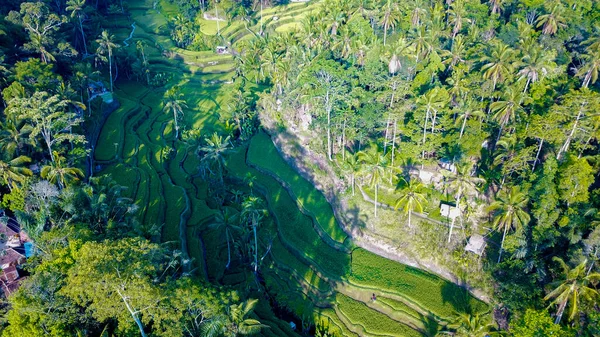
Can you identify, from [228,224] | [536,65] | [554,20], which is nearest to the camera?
[228,224]

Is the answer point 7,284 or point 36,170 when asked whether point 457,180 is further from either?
point 36,170

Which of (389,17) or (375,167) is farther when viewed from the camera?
(389,17)

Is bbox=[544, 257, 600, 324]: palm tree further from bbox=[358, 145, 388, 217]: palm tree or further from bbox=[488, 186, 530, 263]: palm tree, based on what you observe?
bbox=[358, 145, 388, 217]: palm tree

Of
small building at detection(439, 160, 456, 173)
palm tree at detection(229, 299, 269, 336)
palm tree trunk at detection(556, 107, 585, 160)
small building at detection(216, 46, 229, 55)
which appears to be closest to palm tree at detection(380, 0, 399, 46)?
small building at detection(439, 160, 456, 173)

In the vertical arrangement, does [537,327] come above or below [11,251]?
below

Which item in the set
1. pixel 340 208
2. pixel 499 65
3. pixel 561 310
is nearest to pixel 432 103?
pixel 499 65

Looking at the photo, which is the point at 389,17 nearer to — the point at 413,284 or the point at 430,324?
the point at 413,284

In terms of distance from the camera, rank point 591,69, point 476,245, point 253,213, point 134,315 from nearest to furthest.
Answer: point 134,315
point 476,245
point 253,213
point 591,69

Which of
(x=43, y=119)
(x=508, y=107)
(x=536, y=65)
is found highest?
(x=536, y=65)

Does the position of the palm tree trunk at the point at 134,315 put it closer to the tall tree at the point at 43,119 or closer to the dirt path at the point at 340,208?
the tall tree at the point at 43,119
